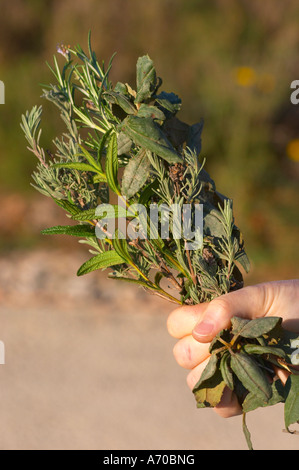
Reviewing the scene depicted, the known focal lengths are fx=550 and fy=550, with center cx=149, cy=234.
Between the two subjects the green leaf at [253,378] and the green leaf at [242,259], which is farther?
the green leaf at [242,259]

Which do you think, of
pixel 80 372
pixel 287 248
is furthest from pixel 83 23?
pixel 80 372

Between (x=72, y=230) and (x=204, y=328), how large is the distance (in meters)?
0.38

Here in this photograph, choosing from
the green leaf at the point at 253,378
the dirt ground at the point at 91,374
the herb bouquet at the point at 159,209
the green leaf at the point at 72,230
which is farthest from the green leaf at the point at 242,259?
the dirt ground at the point at 91,374

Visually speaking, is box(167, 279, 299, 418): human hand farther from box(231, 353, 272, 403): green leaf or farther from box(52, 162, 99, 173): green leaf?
box(52, 162, 99, 173): green leaf

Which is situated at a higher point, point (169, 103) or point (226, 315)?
point (169, 103)

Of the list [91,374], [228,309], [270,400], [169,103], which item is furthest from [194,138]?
[91,374]

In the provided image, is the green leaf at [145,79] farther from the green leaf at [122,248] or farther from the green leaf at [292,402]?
the green leaf at [292,402]

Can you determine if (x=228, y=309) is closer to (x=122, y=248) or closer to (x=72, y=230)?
(x=122, y=248)

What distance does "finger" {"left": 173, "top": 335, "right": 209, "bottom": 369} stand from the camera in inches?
58.6

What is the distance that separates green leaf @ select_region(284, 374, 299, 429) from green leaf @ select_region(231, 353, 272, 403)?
53mm

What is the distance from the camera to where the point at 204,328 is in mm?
1294

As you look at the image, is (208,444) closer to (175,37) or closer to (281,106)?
(281,106)

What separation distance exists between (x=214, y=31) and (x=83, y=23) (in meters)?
1.74

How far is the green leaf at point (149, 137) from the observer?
1.11 m
